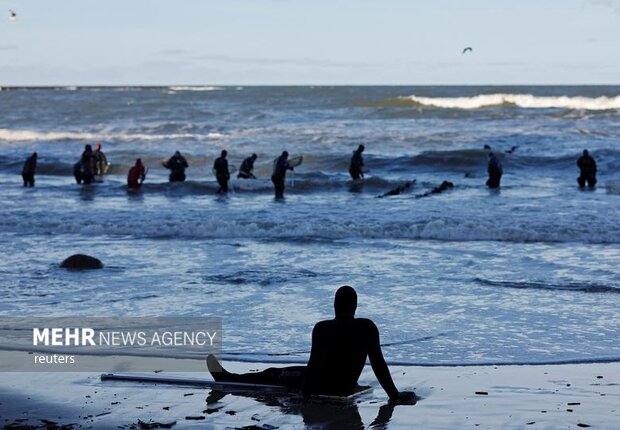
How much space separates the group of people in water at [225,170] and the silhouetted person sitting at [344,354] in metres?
22.0

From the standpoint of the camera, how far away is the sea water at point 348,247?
38.5 feet

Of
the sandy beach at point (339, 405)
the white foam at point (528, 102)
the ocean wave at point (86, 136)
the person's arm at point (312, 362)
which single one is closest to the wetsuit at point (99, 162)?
the ocean wave at point (86, 136)

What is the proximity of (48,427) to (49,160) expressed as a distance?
3841cm

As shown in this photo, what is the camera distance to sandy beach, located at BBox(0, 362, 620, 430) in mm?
7441

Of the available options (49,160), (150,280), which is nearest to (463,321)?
(150,280)

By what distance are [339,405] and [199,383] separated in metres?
1.31

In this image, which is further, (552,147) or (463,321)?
(552,147)

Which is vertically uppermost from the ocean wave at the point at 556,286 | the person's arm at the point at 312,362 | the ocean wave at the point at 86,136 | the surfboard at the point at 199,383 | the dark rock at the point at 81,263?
the person's arm at the point at 312,362

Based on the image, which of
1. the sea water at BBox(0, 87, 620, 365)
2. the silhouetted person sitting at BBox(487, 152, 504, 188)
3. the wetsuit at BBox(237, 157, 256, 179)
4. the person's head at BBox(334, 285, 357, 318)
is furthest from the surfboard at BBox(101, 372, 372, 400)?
the wetsuit at BBox(237, 157, 256, 179)

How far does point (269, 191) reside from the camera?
1307 inches

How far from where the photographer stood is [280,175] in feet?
99.2

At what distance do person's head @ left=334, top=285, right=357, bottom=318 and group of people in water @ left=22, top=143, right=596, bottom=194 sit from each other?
2208 centimetres

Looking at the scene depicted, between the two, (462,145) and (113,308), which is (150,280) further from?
(462,145)

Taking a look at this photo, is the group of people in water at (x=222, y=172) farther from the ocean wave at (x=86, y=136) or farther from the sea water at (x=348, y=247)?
the ocean wave at (x=86, y=136)
